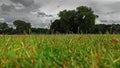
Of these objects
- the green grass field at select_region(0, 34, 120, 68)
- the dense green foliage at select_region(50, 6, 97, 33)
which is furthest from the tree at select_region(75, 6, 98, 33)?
the green grass field at select_region(0, 34, 120, 68)

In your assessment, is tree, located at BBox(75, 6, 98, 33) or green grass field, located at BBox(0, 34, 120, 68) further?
tree, located at BBox(75, 6, 98, 33)

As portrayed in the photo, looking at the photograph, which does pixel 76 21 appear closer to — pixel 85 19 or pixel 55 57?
pixel 85 19

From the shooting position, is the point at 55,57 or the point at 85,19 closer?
the point at 55,57

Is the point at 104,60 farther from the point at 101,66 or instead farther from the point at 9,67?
the point at 9,67

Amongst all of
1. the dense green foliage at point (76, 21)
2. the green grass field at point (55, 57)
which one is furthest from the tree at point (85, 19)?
the green grass field at point (55, 57)

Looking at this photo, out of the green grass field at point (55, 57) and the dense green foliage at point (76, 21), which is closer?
the green grass field at point (55, 57)

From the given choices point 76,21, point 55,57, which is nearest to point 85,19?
point 76,21

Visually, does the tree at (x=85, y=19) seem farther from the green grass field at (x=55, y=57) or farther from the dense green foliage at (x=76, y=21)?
the green grass field at (x=55, y=57)

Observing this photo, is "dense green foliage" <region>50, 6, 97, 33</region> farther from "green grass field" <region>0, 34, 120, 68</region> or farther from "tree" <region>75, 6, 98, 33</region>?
"green grass field" <region>0, 34, 120, 68</region>

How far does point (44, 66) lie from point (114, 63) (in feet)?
2.30

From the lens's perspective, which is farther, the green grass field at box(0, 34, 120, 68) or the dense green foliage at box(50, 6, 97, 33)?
the dense green foliage at box(50, 6, 97, 33)

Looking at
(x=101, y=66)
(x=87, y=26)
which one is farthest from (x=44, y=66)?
(x=87, y=26)

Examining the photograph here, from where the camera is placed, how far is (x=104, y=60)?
3188mm

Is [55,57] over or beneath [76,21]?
beneath
